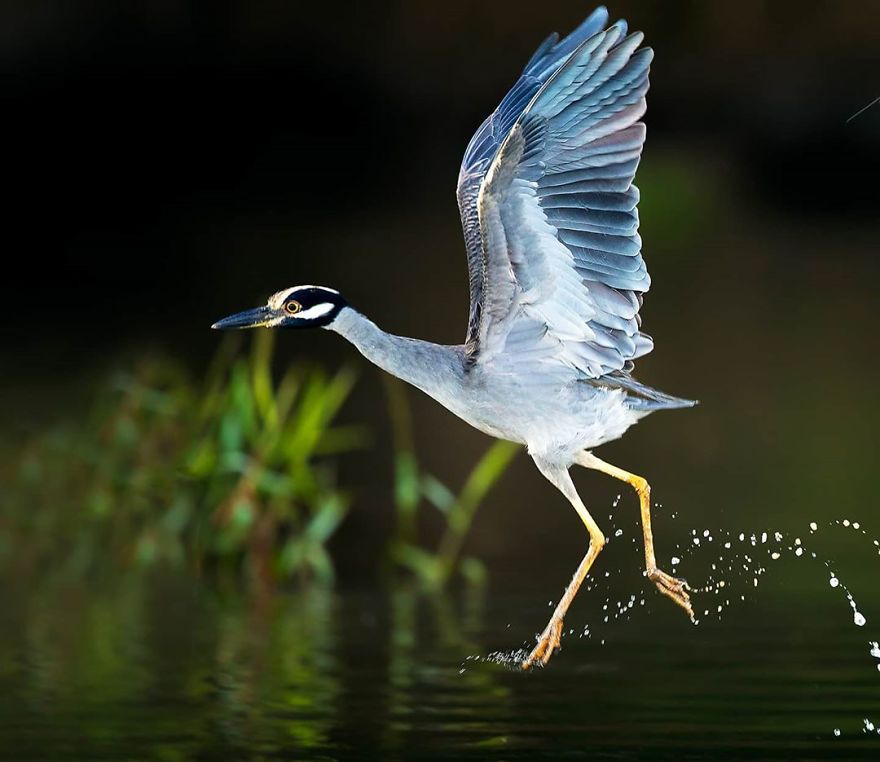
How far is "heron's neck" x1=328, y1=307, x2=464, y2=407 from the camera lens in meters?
6.69

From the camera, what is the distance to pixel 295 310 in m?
6.70

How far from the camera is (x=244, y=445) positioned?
10102 millimetres

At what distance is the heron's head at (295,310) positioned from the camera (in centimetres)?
667

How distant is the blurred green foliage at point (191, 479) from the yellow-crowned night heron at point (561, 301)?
3236 millimetres

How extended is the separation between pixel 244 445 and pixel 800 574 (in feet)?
8.99

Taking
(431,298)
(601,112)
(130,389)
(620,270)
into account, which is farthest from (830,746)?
(431,298)

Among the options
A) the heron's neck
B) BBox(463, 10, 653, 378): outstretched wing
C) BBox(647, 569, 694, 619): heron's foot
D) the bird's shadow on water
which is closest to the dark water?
the bird's shadow on water

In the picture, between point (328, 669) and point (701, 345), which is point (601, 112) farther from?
point (701, 345)

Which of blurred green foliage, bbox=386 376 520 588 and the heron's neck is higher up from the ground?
the heron's neck

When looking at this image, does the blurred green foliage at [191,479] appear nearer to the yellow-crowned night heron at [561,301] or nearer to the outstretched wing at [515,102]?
the outstretched wing at [515,102]

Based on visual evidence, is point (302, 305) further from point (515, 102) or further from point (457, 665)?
point (457, 665)

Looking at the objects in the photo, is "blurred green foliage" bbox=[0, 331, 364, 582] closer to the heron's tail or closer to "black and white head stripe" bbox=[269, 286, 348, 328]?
"black and white head stripe" bbox=[269, 286, 348, 328]

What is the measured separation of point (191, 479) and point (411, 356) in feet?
11.7

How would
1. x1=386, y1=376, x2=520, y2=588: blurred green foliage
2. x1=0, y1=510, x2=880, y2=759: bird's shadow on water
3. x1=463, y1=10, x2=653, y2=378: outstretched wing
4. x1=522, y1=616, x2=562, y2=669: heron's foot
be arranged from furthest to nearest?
x1=386, y1=376, x2=520, y2=588: blurred green foliage → x1=0, y1=510, x2=880, y2=759: bird's shadow on water → x1=522, y1=616, x2=562, y2=669: heron's foot → x1=463, y1=10, x2=653, y2=378: outstretched wing
